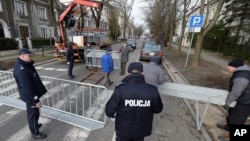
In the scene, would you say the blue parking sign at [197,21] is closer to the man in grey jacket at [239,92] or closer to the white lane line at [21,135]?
the man in grey jacket at [239,92]

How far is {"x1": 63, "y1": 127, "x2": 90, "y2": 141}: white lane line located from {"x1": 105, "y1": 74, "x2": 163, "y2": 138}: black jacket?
1587mm

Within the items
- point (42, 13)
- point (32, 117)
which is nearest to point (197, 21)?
point (32, 117)

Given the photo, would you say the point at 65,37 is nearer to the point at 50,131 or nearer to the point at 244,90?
the point at 50,131

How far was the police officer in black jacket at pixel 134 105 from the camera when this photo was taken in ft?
6.78

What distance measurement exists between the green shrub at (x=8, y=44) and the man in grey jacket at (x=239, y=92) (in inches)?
701

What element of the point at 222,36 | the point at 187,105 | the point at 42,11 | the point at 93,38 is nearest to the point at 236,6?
the point at 222,36

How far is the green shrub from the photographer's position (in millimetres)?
14770

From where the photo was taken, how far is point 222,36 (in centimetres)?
2178

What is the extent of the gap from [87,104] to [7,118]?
2099 mm

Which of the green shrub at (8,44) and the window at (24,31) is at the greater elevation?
the window at (24,31)

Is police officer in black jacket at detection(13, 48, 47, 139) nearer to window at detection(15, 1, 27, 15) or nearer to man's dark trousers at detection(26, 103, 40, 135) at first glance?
man's dark trousers at detection(26, 103, 40, 135)

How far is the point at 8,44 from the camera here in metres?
15.4

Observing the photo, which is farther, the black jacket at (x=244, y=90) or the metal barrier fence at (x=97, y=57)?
the metal barrier fence at (x=97, y=57)

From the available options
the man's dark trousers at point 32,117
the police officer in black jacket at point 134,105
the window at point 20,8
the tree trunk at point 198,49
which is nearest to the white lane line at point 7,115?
the man's dark trousers at point 32,117
